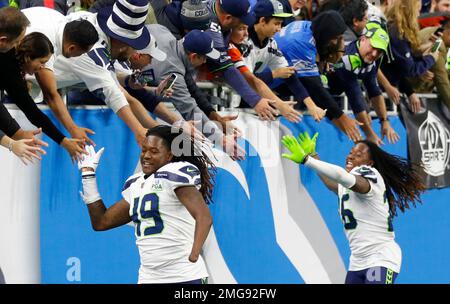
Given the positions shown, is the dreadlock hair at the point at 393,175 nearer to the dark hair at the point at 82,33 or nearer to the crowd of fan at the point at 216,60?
the crowd of fan at the point at 216,60

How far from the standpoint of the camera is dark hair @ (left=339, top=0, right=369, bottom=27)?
1289cm

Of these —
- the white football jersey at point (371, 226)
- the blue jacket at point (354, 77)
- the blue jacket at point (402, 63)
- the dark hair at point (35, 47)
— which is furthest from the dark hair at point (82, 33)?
the blue jacket at point (402, 63)

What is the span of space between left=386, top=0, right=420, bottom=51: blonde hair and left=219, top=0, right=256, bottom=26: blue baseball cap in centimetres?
253

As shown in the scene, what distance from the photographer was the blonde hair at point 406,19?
1316 centimetres

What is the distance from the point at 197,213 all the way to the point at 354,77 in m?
4.25

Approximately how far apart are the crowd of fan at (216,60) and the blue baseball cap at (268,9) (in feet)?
0.04

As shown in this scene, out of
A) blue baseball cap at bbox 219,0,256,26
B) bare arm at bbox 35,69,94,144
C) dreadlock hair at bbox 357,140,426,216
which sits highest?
blue baseball cap at bbox 219,0,256,26

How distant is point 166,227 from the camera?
29.5ft

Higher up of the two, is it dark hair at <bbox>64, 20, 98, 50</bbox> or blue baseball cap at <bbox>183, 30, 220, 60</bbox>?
blue baseball cap at <bbox>183, 30, 220, 60</bbox>

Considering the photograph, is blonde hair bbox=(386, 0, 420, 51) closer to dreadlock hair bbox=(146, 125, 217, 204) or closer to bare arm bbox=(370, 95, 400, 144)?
bare arm bbox=(370, 95, 400, 144)

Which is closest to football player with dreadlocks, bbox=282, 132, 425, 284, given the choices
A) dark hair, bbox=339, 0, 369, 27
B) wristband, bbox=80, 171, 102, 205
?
wristband, bbox=80, 171, 102, 205

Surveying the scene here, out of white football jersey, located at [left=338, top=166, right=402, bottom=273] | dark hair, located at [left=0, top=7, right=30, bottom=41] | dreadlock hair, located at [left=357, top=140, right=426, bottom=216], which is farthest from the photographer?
dreadlock hair, located at [left=357, top=140, right=426, bottom=216]

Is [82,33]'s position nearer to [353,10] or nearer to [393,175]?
[393,175]

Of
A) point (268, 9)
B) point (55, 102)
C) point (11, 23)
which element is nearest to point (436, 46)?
point (268, 9)
